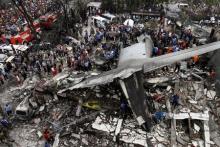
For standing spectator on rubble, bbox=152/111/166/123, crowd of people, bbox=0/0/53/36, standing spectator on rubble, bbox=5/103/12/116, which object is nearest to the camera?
standing spectator on rubble, bbox=152/111/166/123

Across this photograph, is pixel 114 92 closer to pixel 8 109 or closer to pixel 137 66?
pixel 137 66

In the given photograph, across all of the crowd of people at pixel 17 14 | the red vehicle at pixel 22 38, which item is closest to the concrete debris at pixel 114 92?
the red vehicle at pixel 22 38

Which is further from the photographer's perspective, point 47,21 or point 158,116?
point 47,21

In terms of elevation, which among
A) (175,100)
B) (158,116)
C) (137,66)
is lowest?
(158,116)

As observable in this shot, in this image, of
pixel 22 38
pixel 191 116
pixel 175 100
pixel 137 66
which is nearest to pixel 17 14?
pixel 22 38

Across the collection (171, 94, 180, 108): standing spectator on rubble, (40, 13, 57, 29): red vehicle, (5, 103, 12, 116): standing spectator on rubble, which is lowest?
(5, 103, 12, 116): standing spectator on rubble

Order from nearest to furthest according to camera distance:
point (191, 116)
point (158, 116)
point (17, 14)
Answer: point (158, 116)
point (191, 116)
point (17, 14)

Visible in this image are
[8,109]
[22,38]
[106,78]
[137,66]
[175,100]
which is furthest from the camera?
[22,38]

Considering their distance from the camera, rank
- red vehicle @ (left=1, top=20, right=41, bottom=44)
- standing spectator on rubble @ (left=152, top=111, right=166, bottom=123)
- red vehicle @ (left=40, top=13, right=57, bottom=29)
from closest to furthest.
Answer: standing spectator on rubble @ (left=152, top=111, right=166, bottom=123), red vehicle @ (left=1, top=20, right=41, bottom=44), red vehicle @ (left=40, top=13, right=57, bottom=29)

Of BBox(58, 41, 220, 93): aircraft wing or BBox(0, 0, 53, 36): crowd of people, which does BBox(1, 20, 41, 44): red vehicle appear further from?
BBox(58, 41, 220, 93): aircraft wing

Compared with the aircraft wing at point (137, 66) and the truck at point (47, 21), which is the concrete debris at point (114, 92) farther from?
the truck at point (47, 21)

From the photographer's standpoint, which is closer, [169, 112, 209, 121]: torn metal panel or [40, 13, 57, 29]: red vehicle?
[169, 112, 209, 121]: torn metal panel

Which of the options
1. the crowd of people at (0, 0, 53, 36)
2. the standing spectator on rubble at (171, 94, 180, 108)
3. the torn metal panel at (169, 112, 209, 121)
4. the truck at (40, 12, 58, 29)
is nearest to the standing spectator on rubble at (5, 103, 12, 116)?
the torn metal panel at (169, 112, 209, 121)

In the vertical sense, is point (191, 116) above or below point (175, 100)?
below
